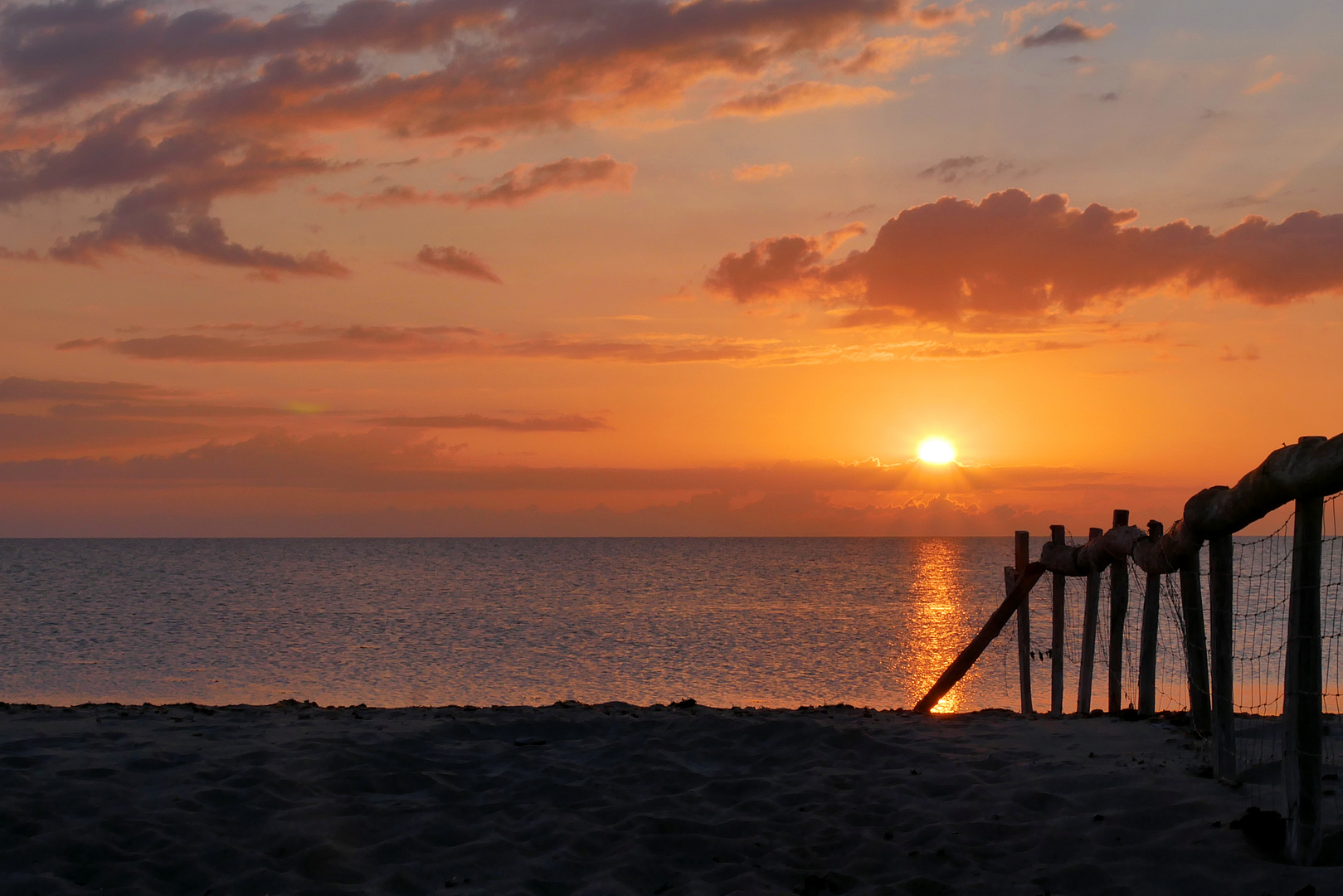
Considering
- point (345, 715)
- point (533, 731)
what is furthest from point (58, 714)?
point (533, 731)

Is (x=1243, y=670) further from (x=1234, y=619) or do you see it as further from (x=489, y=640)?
(x=489, y=640)

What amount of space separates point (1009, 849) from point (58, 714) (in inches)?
450

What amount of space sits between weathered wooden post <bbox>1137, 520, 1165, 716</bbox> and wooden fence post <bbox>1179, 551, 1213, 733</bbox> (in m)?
1.80

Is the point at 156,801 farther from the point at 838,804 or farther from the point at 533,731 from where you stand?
the point at 838,804

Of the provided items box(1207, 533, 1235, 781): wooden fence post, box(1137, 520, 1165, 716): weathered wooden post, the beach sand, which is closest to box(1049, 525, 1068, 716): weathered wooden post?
box(1137, 520, 1165, 716): weathered wooden post

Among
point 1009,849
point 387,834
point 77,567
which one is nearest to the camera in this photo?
point 1009,849

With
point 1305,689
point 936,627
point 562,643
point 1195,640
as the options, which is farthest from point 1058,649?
point 936,627

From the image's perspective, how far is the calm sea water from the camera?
25734 millimetres

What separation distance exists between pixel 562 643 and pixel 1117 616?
27.8 metres

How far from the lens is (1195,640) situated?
8.76 metres

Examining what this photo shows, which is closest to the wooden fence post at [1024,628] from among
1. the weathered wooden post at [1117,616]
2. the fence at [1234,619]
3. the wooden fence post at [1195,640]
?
the fence at [1234,619]

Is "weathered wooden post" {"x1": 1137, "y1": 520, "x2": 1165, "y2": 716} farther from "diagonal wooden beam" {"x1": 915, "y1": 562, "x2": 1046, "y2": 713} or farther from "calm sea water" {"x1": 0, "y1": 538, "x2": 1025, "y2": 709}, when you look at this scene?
"calm sea water" {"x1": 0, "y1": 538, "x2": 1025, "y2": 709}

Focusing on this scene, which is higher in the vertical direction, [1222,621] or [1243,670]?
[1222,621]

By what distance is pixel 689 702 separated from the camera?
1376 centimetres
